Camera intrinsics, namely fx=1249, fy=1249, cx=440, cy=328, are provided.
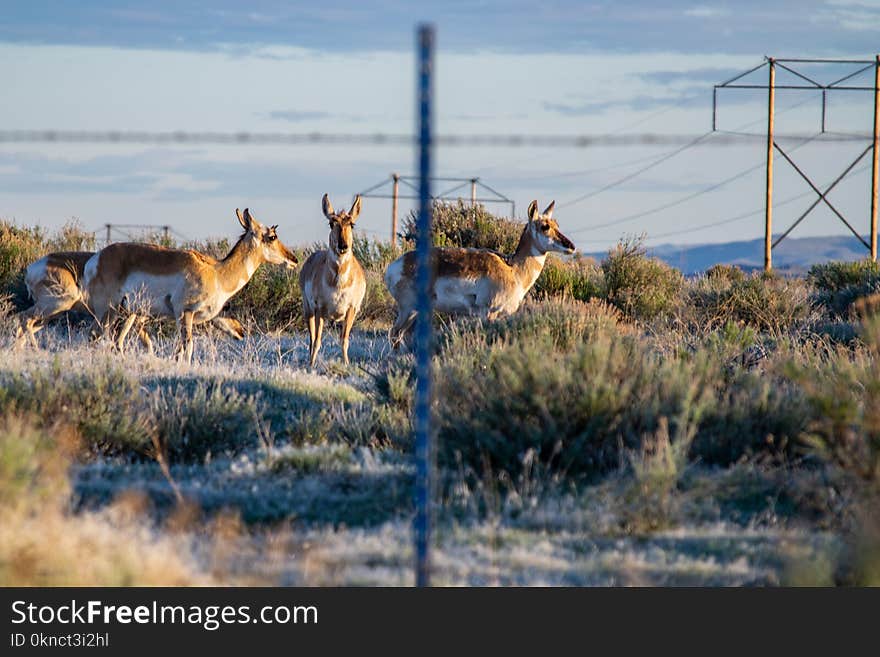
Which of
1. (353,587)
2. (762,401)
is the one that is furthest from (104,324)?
(353,587)

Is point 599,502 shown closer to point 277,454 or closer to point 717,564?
point 717,564

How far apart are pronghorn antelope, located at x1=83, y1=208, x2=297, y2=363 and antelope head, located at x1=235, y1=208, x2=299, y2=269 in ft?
2.69

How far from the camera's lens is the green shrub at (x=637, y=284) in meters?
22.6

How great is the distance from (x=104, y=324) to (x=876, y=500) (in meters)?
11.4

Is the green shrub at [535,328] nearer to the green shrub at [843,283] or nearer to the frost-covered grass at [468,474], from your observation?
the frost-covered grass at [468,474]

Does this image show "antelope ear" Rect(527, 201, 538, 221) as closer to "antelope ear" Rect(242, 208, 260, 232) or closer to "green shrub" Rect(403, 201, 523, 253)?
"antelope ear" Rect(242, 208, 260, 232)

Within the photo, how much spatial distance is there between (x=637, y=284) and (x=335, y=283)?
900 cm

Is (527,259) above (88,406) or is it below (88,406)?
above

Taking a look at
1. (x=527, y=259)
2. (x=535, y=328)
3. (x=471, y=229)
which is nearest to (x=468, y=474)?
(x=535, y=328)

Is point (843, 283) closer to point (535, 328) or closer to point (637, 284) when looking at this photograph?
point (637, 284)

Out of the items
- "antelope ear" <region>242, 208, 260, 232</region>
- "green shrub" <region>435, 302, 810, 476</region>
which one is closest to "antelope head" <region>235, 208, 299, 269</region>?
"antelope ear" <region>242, 208, 260, 232</region>

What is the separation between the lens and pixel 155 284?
15.9 m

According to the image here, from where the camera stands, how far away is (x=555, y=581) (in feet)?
22.1
